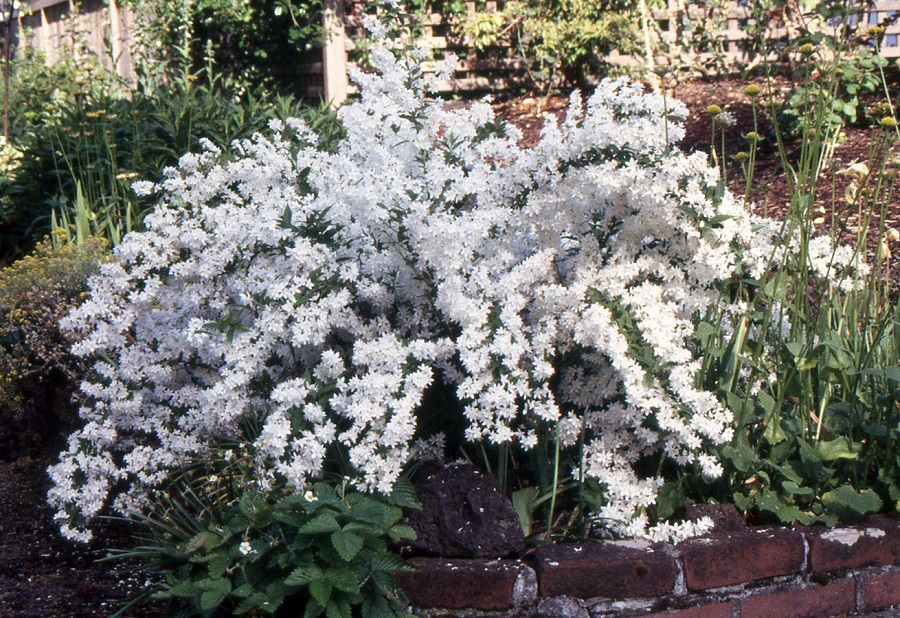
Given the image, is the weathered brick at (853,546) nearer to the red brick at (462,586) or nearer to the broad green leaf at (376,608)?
the red brick at (462,586)

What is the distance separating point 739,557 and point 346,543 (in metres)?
0.88

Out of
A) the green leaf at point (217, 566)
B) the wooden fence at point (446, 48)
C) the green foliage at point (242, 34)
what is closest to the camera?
the green leaf at point (217, 566)

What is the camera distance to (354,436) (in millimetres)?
2148

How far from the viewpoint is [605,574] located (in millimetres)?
2092

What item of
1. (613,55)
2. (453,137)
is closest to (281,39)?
(613,55)

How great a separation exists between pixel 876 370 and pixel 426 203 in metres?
1.15

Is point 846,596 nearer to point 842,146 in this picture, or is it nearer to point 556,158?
point 556,158

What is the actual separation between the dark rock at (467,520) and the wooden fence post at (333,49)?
6.96m

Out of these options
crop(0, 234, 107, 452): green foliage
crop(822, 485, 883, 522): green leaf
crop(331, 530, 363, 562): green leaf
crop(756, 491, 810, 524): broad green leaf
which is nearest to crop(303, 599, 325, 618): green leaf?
crop(331, 530, 363, 562): green leaf

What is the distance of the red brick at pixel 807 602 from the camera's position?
218 cm

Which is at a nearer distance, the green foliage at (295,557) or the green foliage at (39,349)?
the green foliage at (295,557)

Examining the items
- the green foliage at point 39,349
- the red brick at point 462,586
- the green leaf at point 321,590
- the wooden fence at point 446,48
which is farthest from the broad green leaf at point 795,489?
the wooden fence at point 446,48

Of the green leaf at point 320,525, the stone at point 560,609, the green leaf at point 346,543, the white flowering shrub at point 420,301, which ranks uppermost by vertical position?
the white flowering shrub at point 420,301

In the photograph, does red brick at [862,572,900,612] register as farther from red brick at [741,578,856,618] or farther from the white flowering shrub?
the white flowering shrub
